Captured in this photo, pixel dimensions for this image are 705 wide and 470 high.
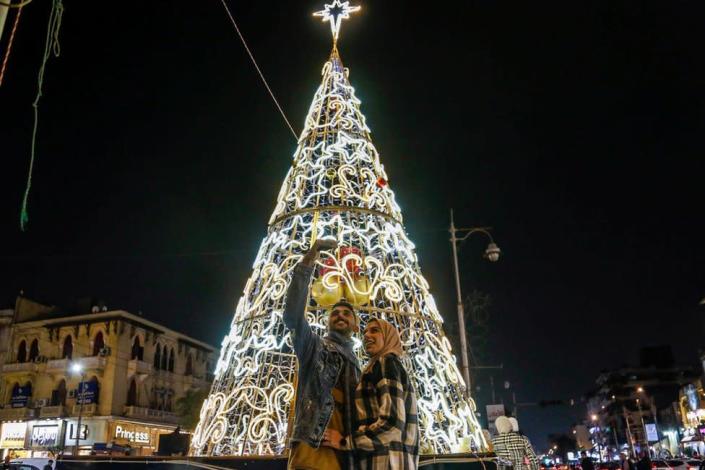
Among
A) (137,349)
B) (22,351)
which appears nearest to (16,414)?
(22,351)

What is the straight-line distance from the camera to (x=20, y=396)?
30562 millimetres

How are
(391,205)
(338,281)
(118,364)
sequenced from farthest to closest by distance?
1. (118,364)
2. (391,205)
3. (338,281)

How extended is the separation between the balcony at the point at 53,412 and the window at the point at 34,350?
148 inches

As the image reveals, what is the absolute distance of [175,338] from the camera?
120ft

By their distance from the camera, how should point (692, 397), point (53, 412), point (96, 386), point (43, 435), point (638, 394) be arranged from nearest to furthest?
point (43, 435)
point (53, 412)
point (96, 386)
point (692, 397)
point (638, 394)

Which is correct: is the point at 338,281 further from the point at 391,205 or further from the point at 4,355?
the point at 4,355

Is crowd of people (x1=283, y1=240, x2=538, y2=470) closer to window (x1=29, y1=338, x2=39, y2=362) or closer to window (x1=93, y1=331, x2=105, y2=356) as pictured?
window (x1=93, y1=331, x2=105, y2=356)

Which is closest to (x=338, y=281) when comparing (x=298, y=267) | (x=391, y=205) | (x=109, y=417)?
(x=391, y=205)

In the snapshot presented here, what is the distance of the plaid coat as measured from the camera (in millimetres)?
2629

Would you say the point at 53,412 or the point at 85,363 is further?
the point at 85,363

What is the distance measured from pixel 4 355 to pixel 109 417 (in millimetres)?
9032

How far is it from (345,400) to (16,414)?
3451 cm

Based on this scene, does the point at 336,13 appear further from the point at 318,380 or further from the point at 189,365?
the point at 189,365

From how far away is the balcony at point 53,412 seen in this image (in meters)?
29.4
